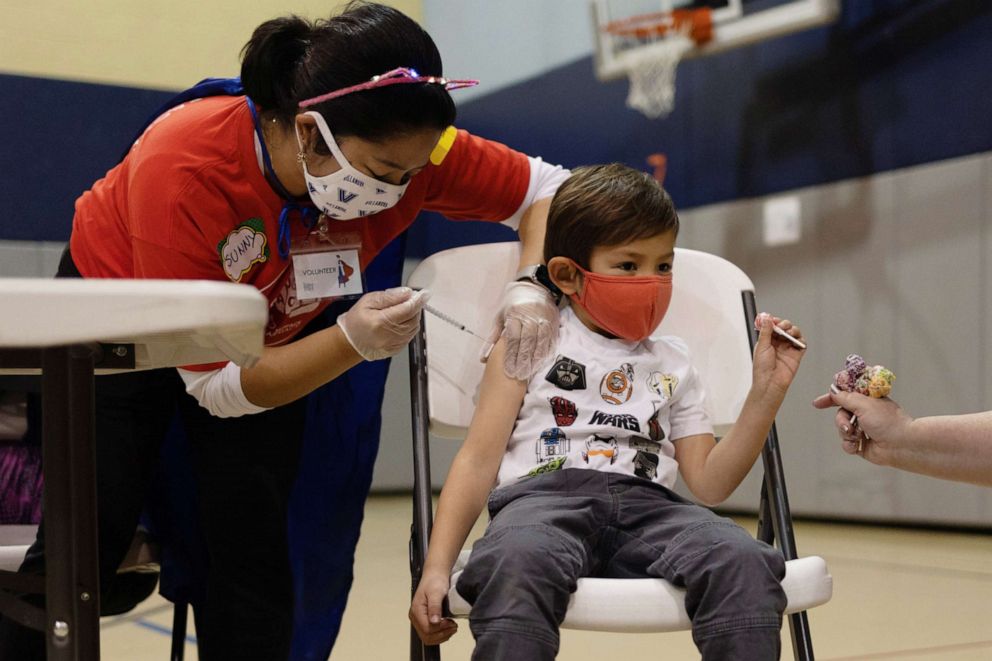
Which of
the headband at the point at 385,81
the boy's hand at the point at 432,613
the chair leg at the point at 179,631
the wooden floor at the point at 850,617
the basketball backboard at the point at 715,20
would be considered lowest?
the wooden floor at the point at 850,617

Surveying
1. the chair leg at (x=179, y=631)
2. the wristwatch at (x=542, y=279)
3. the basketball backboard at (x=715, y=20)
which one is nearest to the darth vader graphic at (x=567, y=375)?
the wristwatch at (x=542, y=279)

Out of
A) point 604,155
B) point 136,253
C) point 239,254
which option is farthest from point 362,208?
point 604,155

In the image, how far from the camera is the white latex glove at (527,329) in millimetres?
1510

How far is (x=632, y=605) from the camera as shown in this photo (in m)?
1.15

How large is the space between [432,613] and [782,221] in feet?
10.9

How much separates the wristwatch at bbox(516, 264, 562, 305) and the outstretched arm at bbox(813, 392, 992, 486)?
467mm

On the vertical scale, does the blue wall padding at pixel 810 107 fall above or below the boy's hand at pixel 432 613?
above

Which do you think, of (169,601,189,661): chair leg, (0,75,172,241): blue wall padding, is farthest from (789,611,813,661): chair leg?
(0,75,172,241): blue wall padding

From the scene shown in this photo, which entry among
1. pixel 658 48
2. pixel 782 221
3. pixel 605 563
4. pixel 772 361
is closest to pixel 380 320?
pixel 605 563

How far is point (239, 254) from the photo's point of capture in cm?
140

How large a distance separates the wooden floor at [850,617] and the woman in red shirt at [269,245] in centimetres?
87

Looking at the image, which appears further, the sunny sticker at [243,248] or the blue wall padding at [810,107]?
the blue wall padding at [810,107]

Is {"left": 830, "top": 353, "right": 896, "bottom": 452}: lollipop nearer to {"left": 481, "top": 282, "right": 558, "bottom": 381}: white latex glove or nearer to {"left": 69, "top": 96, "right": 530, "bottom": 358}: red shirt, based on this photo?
{"left": 481, "top": 282, "right": 558, "bottom": 381}: white latex glove

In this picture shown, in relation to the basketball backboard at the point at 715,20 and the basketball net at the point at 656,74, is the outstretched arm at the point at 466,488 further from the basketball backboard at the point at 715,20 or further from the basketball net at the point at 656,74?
the basketball net at the point at 656,74
